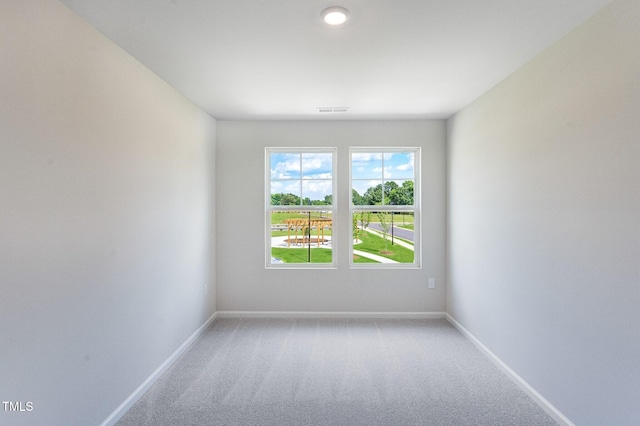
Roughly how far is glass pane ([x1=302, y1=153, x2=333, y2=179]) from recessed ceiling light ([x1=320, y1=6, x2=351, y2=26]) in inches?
89.3

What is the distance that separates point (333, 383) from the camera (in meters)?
2.51

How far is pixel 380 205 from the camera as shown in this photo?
13.5 ft

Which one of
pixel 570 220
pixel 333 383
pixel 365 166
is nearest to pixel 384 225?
pixel 365 166

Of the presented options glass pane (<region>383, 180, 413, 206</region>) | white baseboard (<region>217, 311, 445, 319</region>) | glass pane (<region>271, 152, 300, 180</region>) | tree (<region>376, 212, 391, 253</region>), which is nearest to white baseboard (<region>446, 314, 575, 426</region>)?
white baseboard (<region>217, 311, 445, 319</region>)

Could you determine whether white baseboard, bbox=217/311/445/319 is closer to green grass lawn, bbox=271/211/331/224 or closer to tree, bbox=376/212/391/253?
tree, bbox=376/212/391/253

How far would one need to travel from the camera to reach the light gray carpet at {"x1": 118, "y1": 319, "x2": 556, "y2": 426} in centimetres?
212

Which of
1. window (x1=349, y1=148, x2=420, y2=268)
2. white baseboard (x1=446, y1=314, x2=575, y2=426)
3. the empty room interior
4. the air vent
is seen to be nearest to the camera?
the empty room interior

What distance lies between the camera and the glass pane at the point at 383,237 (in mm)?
4102

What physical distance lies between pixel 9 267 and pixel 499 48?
3025mm

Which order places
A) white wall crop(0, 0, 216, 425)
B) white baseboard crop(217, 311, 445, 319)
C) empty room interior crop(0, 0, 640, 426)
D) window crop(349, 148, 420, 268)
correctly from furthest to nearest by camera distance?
window crop(349, 148, 420, 268)
white baseboard crop(217, 311, 445, 319)
empty room interior crop(0, 0, 640, 426)
white wall crop(0, 0, 216, 425)

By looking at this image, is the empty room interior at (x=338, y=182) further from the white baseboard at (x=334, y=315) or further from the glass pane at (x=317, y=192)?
the glass pane at (x=317, y=192)

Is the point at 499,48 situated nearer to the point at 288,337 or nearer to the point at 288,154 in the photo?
the point at 288,154

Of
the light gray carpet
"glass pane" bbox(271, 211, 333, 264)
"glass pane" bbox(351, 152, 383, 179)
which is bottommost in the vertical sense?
the light gray carpet

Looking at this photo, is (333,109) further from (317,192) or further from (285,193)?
(285,193)
